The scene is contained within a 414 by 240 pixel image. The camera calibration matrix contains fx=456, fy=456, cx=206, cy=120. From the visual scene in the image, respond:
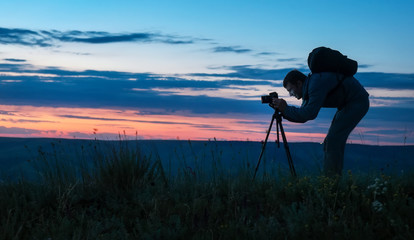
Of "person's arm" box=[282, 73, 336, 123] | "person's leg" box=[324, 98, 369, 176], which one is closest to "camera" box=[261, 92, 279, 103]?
"person's arm" box=[282, 73, 336, 123]

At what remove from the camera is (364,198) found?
6344 mm

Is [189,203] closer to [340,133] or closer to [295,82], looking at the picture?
[295,82]

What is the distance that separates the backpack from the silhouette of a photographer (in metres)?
0.11

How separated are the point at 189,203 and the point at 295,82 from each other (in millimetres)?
2764

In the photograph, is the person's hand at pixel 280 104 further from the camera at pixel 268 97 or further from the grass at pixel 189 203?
the grass at pixel 189 203

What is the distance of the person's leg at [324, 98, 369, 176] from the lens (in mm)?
7887

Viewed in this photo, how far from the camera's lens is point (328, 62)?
7664mm

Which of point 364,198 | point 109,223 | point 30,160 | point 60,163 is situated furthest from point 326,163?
point 30,160

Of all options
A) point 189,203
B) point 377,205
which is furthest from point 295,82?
point 189,203

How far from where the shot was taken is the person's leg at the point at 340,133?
25.9 ft

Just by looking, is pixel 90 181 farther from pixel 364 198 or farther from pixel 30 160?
pixel 364 198

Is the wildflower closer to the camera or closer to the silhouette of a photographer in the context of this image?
the silhouette of a photographer

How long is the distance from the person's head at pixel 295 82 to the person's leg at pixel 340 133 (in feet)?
2.69

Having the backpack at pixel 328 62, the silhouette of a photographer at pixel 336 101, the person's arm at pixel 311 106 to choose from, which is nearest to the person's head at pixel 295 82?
the silhouette of a photographer at pixel 336 101
